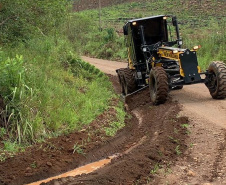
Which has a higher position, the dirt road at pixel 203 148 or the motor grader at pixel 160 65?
the motor grader at pixel 160 65

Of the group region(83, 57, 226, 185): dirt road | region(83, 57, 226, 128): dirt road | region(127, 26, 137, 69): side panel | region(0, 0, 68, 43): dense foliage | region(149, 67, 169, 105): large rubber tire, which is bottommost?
region(83, 57, 226, 128): dirt road

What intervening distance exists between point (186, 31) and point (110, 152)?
22.3 meters

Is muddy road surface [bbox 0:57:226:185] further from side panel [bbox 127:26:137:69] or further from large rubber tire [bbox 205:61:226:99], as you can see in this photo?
side panel [bbox 127:26:137:69]

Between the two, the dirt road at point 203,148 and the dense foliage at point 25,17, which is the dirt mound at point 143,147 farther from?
the dense foliage at point 25,17

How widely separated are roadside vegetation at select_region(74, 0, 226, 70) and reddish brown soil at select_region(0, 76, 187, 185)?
9174 mm

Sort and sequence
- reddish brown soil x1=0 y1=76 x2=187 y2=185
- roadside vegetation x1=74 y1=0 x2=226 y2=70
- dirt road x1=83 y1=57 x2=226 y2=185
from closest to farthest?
dirt road x1=83 y1=57 x2=226 y2=185 < reddish brown soil x1=0 y1=76 x2=187 y2=185 < roadside vegetation x1=74 y1=0 x2=226 y2=70

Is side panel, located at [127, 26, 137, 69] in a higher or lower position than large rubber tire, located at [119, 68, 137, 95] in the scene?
higher

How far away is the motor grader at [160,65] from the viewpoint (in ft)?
35.1

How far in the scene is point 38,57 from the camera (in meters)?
13.1

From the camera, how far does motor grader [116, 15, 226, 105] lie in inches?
421

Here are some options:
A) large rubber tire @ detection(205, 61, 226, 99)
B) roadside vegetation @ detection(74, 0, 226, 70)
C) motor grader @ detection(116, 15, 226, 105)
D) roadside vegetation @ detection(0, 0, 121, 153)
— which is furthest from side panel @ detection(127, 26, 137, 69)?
roadside vegetation @ detection(74, 0, 226, 70)

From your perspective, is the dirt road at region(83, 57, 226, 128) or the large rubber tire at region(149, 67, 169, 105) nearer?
the dirt road at region(83, 57, 226, 128)

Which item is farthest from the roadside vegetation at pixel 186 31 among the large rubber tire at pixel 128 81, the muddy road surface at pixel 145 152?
the muddy road surface at pixel 145 152

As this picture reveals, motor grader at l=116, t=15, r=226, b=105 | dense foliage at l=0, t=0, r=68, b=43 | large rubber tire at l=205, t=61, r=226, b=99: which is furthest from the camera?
dense foliage at l=0, t=0, r=68, b=43
